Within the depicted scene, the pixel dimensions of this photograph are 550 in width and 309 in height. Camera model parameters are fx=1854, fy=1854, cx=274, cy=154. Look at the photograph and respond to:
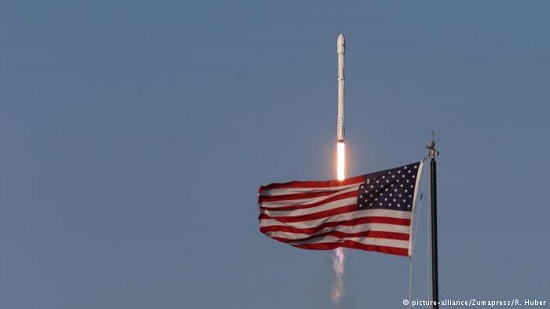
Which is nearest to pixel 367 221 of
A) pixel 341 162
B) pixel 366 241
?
pixel 366 241

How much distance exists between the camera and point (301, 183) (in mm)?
85125

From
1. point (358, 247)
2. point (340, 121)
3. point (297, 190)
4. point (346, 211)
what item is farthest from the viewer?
point (340, 121)

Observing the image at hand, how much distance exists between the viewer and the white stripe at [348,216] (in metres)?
81.2

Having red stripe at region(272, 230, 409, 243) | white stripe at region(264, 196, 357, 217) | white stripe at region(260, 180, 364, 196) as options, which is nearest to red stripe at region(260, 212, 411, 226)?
white stripe at region(264, 196, 357, 217)

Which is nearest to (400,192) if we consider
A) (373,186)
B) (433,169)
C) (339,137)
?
(373,186)

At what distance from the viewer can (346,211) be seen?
8300cm

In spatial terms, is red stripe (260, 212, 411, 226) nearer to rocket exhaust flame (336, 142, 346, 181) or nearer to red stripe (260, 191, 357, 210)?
red stripe (260, 191, 357, 210)

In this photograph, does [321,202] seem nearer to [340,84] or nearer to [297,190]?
[297,190]

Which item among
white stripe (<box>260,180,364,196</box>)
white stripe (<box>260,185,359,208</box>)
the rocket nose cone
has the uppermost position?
the rocket nose cone

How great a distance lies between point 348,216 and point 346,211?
266 mm

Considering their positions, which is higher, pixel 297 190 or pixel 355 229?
pixel 297 190

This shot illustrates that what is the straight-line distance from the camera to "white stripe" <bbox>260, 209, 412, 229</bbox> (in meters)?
81.2

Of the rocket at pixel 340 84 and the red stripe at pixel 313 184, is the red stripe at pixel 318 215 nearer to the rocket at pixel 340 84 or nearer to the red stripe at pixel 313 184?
the red stripe at pixel 313 184

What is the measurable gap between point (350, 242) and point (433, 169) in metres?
9.82
